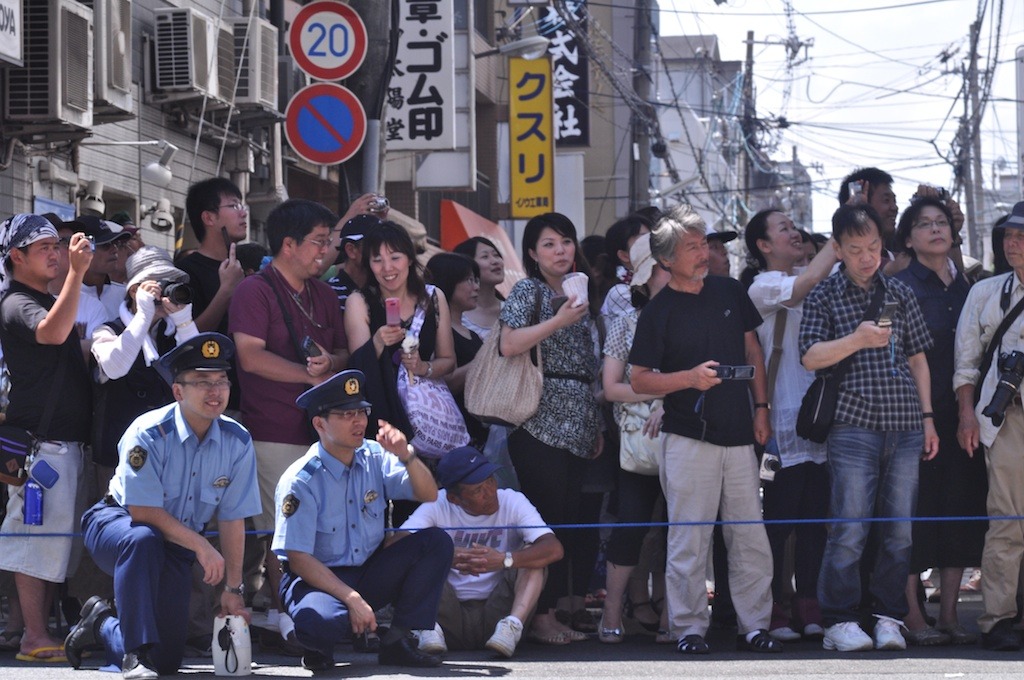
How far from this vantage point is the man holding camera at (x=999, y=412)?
7.31 m

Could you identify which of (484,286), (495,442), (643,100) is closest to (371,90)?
(484,286)

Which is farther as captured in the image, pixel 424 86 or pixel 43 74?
pixel 424 86

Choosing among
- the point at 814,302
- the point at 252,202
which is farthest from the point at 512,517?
the point at 252,202

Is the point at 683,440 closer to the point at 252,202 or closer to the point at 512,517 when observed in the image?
the point at 512,517

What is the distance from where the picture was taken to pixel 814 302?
24.8 ft

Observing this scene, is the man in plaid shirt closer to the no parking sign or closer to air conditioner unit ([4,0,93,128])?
the no parking sign

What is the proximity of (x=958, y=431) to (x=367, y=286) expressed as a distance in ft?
10.2

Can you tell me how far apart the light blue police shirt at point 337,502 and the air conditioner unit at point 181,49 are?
6985 millimetres

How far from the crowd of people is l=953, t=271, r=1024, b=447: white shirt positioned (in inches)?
0.6

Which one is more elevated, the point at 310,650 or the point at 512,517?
the point at 512,517

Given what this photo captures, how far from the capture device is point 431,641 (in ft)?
22.8

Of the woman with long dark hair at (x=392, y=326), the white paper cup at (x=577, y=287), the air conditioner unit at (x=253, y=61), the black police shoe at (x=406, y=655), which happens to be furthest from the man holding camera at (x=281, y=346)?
the air conditioner unit at (x=253, y=61)

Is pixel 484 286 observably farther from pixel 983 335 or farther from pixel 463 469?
pixel 983 335

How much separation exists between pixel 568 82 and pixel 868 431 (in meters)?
18.6
